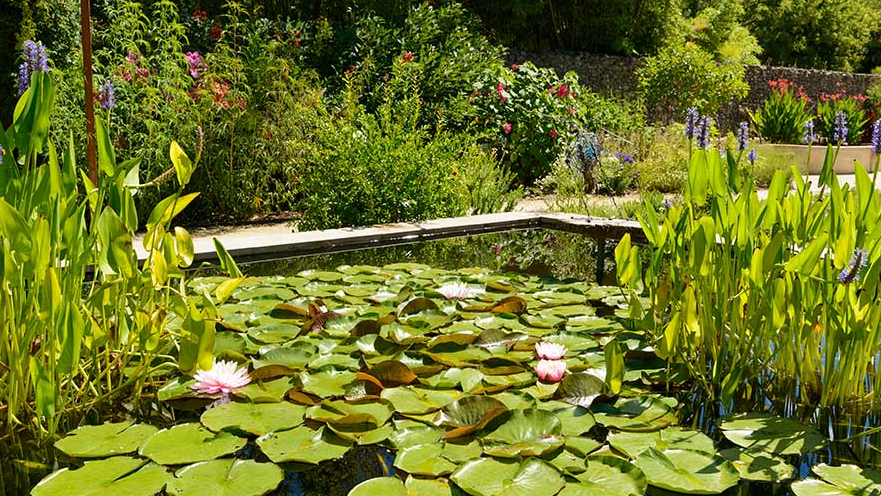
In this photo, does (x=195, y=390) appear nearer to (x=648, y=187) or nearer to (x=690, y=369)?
(x=690, y=369)

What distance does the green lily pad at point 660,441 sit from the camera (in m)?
1.74

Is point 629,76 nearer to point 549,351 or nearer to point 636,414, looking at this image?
point 549,351

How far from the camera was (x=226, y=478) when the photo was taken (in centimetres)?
158

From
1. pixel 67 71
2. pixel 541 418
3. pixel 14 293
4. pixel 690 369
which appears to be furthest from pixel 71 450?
pixel 67 71

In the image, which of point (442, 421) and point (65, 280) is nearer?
point (65, 280)

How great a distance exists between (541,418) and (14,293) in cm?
123

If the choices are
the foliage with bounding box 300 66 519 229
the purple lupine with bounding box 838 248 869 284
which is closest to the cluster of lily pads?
the purple lupine with bounding box 838 248 869 284

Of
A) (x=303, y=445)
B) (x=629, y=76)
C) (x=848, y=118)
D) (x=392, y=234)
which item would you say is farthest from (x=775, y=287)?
(x=629, y=76)

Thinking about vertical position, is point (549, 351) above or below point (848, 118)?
below

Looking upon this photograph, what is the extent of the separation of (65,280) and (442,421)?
925 mm

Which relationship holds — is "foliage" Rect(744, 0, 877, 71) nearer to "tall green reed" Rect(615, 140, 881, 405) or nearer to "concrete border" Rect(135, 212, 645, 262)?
"concrete border" Rect(135, 212, 645, 262)

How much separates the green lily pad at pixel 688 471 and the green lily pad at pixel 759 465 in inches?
1.2

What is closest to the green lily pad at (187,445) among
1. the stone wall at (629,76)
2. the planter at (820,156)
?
the planter at (820,156)

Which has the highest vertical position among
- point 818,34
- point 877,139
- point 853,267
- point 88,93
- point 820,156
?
point 818,34
